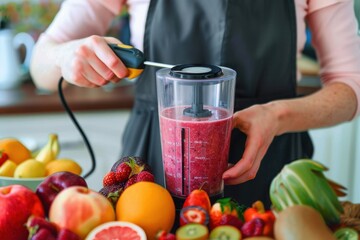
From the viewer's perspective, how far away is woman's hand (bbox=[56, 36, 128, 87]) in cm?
69

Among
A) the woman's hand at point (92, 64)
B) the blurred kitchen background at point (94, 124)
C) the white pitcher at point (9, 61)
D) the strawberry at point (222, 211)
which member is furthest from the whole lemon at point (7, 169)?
the white pitcher at point (9, 61)

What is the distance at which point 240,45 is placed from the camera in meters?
0.94

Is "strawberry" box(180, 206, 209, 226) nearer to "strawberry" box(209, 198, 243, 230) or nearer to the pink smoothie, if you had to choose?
"strawberry" box(209, 198, 243, 230)

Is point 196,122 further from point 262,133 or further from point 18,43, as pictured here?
point 18,43

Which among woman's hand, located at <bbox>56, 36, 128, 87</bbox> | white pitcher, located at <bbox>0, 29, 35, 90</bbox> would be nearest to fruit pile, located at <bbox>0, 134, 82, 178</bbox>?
woman's hand, located at <bbox>56, 36, 128, 87</bbox>

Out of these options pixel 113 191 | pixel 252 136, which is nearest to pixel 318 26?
pixel 252 136

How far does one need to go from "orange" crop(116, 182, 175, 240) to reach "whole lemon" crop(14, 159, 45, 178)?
0.84 ft

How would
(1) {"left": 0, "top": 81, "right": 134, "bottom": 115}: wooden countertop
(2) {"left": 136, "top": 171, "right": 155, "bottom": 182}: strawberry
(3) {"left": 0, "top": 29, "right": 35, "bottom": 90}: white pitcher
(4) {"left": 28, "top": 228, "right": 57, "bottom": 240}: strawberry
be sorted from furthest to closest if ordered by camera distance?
(3) {"left": 0, "top": 29, "right": 35, "bottom": 90}: white pitcher → (1) {"left": 0, "top": 81, "right": 134, "bottom": 115}: wooden countertop → (2) {"left": 136, "top": 171, "right": 155, "bottom": 182}: strawberry → (4) {"left": 28, "top": 228, "right": 57, "bottom": 240}: strawberry

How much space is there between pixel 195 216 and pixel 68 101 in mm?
1144

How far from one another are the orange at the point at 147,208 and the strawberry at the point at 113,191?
0.01 m

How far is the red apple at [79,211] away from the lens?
500 millimetres

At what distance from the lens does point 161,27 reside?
0.96m

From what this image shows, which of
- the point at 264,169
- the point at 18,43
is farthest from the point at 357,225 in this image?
the point at 18,43

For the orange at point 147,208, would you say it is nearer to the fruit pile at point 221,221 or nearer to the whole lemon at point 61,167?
the fruit pile at point 221,221
